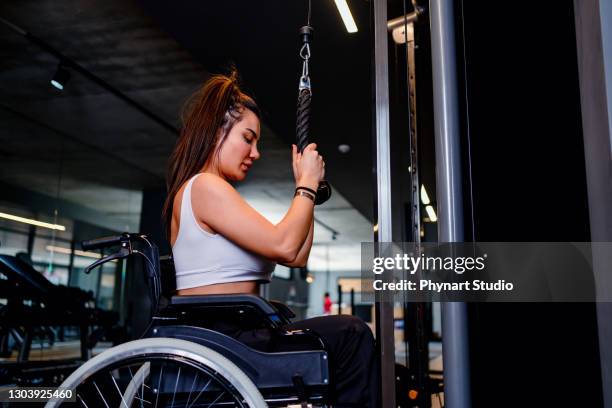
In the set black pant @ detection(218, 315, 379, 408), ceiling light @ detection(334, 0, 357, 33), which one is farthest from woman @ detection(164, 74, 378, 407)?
ceiling light @ detection(334, 0, 357, 33)

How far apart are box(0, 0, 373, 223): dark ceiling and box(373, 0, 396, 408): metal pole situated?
1142 millimetres

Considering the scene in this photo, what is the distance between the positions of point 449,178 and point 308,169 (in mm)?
329

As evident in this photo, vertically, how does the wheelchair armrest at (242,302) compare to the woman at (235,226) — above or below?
below

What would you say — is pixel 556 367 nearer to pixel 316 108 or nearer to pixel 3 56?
pixel 316 108

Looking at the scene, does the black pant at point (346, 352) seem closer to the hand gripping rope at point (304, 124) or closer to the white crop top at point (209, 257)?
the white crop top at point (209, 257)

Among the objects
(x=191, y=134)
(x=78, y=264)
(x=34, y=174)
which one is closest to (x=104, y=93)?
(x=34, y=174)

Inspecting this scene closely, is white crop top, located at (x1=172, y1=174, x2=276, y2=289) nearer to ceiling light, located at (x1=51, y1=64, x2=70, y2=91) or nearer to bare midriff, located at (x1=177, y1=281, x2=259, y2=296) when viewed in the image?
bare midriff, located at (x1=177, y1=281, x2=259, y2=296)

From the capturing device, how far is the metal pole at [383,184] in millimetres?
1134

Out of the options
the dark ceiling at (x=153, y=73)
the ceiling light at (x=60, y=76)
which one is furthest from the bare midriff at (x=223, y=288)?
the ceiling light at (x=60, y=76)

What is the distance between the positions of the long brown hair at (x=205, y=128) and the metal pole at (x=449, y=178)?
0.52 metres

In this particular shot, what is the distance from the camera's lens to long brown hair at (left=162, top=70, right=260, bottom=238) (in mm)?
1407

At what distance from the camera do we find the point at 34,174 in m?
6.08

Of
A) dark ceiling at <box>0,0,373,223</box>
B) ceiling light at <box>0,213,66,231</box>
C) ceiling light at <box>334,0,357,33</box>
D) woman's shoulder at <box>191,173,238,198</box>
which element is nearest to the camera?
woman's shoulder at <box>191,173,238,198</box>

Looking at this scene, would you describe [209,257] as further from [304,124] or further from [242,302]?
[304,124]
